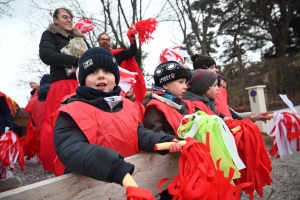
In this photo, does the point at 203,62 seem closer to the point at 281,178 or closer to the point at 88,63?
the point at 281,178

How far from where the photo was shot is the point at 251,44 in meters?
18.5

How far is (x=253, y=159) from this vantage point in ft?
6.32

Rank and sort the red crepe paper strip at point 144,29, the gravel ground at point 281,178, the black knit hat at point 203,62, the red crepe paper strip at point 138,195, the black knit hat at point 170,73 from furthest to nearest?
1. the black knit hat at point 203,62
2. the red crepe paper strip at point 144,29
3. the gravel ground at point 281,178
4. the black knit hat at point 170,73
5. the red crepe paper strip at point 138,195

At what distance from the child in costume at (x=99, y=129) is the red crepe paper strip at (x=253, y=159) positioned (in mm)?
680

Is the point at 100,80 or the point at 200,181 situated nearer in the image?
the point at 200,181

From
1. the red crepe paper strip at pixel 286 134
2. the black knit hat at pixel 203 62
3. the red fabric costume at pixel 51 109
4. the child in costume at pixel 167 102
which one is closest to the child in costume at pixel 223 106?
→ the black knit hat at pixel 203 62

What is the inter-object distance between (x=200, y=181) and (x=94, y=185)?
47 centimetres

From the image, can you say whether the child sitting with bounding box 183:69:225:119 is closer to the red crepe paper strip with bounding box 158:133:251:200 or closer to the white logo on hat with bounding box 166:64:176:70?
the white logo on hat with bounding box 166:64:176:70

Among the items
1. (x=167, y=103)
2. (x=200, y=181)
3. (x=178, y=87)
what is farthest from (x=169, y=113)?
(x=200, y=181)

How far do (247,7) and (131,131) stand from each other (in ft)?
53.5

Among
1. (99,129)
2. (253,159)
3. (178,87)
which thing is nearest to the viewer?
(99,129)

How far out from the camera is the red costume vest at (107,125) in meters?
1.42

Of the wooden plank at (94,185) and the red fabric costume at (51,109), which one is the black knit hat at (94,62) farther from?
the red fabric costume at (51,109)

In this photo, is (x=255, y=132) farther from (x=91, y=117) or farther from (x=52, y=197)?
(x=52, y=197)
